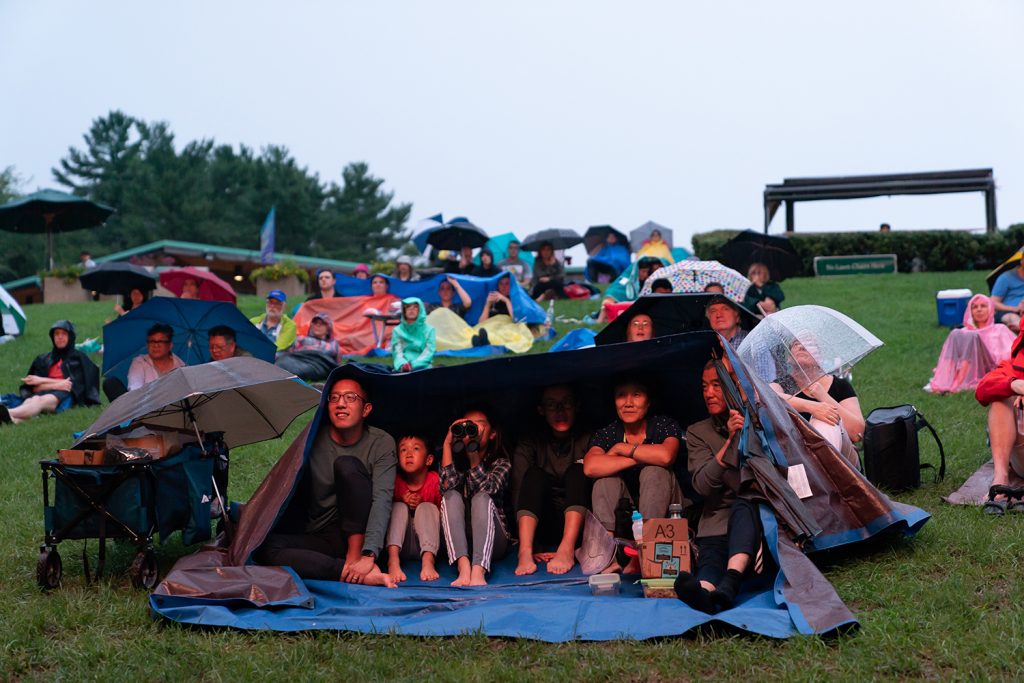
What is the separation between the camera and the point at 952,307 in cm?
1661

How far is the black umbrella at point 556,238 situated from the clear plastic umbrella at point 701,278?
12.4 m

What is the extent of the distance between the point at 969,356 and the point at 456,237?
1247cm

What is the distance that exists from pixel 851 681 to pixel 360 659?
2.09m

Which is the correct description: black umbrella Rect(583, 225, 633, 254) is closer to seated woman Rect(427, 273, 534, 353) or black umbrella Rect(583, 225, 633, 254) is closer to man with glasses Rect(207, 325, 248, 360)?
seated woman Rect(427, 273, 534, 353)

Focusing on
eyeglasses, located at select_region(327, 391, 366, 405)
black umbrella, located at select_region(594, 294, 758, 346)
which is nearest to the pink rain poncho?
black umbrella, located at select_region(594, 294, 758, 346)

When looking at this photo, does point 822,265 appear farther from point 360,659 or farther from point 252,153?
point 252,153

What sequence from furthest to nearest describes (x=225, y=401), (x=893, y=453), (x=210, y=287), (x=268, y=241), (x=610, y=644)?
1. (x=268, y=241)
2. (x=210, y=287)
3. (x=893, y=453)
4. (x=225, y=401)
5. (x=610, y=644)

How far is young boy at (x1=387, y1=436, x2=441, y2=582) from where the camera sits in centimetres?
675

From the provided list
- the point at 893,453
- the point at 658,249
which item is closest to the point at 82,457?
the point at 893,453

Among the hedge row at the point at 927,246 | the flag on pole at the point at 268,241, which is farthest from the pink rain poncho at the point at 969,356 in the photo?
the flag on pole at the point at 268,241

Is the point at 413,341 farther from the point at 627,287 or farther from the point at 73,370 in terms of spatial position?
the point at 627,287

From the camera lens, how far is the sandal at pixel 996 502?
6918mm

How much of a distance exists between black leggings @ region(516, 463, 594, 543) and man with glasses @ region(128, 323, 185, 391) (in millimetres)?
4350

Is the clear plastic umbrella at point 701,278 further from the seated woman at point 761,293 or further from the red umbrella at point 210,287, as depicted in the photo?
the red umbrella at point 210,287
